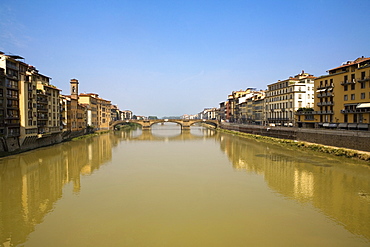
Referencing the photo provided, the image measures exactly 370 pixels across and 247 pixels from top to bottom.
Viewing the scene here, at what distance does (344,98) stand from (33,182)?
118ft

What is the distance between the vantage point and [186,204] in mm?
14906

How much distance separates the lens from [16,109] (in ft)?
98.9

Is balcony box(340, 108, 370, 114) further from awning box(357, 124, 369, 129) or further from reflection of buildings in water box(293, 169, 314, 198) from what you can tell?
reflection of buildings in water box(293, 169, 314, 198)

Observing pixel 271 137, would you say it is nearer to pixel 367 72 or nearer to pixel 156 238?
pixel 367 72

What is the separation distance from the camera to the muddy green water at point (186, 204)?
36.0 feet

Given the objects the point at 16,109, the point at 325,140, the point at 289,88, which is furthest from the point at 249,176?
the point at 289,88

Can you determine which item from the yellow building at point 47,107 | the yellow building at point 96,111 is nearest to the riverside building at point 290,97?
the yellow building at point 47,107

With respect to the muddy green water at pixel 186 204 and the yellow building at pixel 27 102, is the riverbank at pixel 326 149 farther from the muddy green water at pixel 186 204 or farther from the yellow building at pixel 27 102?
the yellow building at pixel 27 102

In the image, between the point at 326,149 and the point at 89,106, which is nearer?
the point at 326,149

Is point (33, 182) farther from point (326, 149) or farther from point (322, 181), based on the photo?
point (326, 149)

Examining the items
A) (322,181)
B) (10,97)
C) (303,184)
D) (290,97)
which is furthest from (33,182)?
(290,97)

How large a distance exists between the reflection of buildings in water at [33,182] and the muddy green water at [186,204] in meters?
0.07

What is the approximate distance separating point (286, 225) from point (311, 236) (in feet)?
4.24

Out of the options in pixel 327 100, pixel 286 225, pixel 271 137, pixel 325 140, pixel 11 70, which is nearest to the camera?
pixel 286 225
